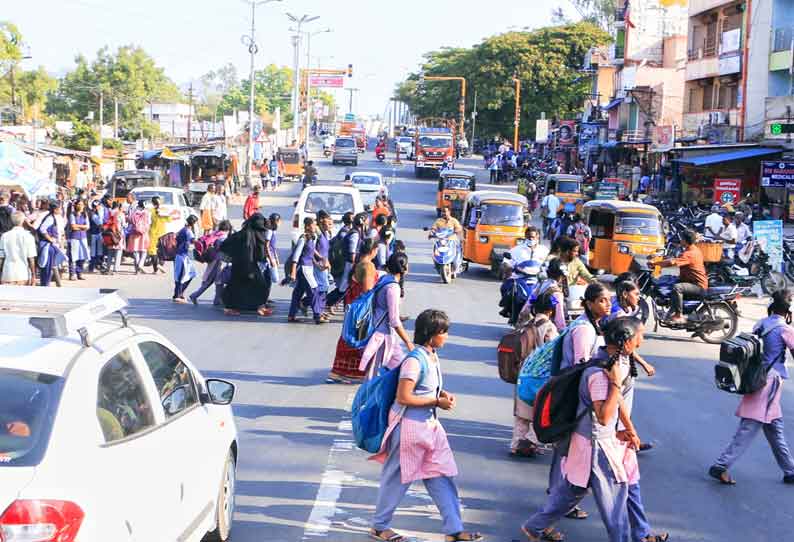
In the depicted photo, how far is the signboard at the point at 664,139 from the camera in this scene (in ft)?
149

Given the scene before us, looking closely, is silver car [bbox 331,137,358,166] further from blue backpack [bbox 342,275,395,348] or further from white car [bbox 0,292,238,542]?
white car [bbox 0,292,238,542]

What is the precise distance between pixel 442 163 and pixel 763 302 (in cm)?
4228

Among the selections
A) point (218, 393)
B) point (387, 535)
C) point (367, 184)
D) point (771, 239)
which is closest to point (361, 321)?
point (387, 535)

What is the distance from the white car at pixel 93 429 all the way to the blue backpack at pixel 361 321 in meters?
4.28

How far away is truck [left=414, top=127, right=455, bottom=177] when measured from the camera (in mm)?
64188

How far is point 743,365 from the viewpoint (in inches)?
336

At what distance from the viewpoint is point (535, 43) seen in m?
84.6

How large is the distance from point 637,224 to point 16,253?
45.8 feet

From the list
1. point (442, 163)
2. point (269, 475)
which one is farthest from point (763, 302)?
point (442, 163)

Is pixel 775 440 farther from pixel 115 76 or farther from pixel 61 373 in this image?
pixel 115 76

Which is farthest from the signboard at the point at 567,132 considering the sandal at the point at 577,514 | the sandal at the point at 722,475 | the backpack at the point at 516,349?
the sandal at the point at 577,514

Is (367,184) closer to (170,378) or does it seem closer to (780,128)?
(780,128)

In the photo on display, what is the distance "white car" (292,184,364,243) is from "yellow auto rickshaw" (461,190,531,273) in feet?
10.7

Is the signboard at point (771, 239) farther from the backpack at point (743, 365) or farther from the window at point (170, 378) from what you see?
the window at point (170, 378)
